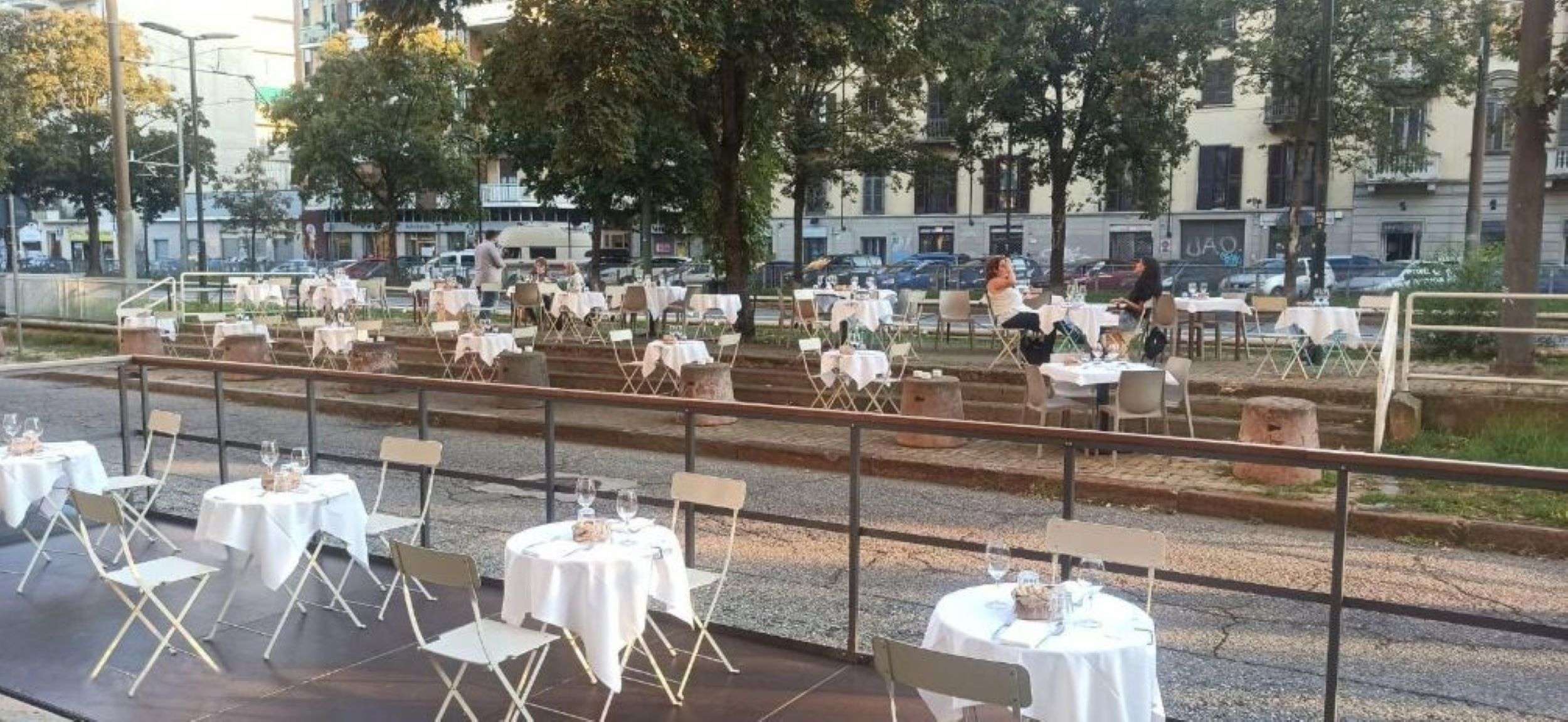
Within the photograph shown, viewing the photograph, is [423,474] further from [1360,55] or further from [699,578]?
[1360,55]

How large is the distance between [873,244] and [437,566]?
46930 millimetres

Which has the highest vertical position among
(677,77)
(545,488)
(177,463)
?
(677,77)

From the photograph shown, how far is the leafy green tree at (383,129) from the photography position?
105 ft

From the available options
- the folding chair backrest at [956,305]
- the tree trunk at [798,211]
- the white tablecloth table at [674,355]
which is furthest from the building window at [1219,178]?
the white tablecloth table at [674,355]

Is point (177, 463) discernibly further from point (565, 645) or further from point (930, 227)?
point (930, 227)

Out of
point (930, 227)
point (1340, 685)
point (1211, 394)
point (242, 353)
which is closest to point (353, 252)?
point (930, 227)

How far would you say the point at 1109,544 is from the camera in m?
4.21

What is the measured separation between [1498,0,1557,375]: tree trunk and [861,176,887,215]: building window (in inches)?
1474

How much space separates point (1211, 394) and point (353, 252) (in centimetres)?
6163

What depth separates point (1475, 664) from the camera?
542 centimetres

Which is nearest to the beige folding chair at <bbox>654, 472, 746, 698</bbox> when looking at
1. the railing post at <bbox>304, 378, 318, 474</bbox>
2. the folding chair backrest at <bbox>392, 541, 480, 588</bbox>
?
the folding chair backrest at <bbox>392, 541, 480, 588</bbox>

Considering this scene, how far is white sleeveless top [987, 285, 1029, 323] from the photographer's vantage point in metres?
12.3

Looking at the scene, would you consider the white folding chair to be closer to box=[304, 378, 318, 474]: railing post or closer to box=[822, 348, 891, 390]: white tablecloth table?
box=[304, 378, 318, 474]: railing post

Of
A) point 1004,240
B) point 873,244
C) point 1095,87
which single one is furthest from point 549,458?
point 873,244
